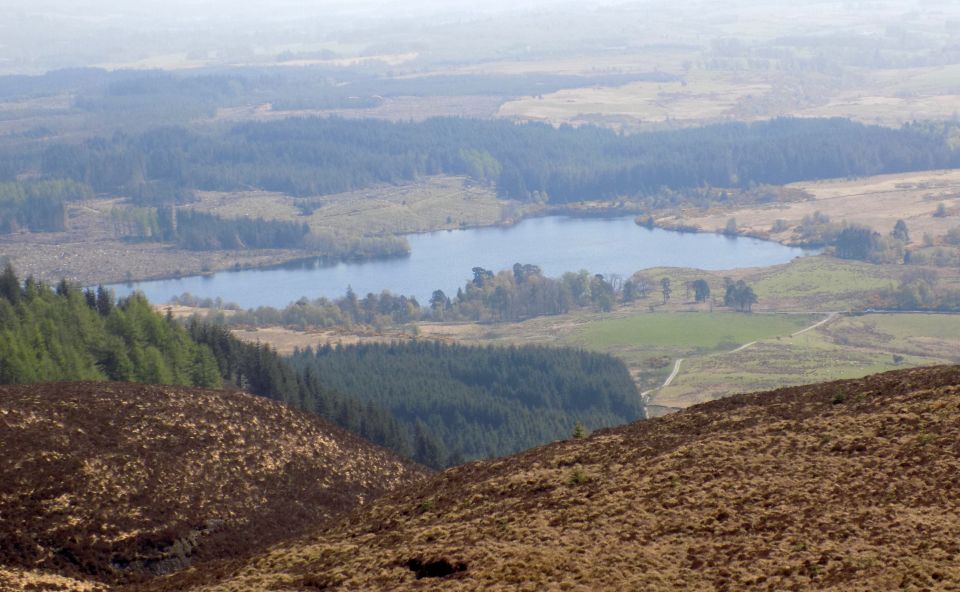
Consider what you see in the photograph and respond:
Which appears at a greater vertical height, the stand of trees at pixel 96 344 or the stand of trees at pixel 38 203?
the stand of trees at pixel 38 203

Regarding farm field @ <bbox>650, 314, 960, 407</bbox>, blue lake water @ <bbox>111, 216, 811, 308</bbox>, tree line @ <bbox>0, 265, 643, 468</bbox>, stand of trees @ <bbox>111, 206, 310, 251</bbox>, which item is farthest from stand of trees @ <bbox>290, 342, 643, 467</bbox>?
stand of trees @ <bbox>111, 206, 310, 251</bbox>

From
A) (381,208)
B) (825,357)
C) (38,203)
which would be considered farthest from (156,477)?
(38,203)

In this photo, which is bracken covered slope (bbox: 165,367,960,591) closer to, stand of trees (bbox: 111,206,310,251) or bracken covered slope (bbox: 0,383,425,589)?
bracken covered slope (bbox: 0,383,425,589)

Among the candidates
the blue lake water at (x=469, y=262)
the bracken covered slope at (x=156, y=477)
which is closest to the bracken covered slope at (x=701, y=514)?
the bracken covered slope at (x=156, y=477)

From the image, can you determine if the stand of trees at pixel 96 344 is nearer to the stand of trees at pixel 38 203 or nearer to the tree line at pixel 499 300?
the tree line at pixel 499 300

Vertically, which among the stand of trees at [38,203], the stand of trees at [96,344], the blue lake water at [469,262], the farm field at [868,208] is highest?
the stand of trees at [38,203]

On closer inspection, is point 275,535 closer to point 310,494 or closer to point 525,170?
point 310,494
